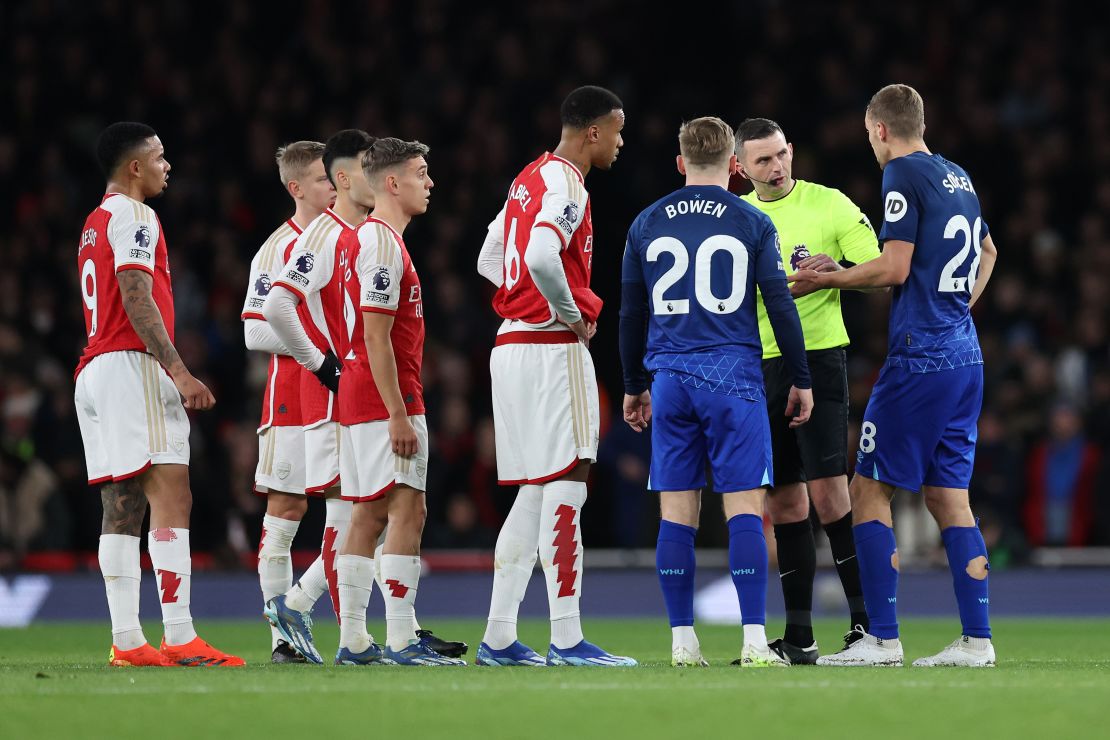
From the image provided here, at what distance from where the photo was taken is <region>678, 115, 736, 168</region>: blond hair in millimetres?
7492

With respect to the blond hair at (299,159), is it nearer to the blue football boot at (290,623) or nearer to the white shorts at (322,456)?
the white shorts at (322,456)

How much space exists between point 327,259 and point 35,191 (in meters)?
10.9

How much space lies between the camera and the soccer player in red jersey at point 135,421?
772cm

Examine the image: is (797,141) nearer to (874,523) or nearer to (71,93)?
(71,93)

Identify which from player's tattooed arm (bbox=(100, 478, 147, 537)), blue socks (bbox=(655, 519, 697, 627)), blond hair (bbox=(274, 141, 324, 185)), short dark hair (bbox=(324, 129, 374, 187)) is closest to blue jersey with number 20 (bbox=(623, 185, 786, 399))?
blue socks (bbox=(655, 519, 697, 627))

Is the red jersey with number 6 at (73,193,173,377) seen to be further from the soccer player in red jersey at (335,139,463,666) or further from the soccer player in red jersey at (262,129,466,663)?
the soccer player in red jersey at (335,139,463,666)

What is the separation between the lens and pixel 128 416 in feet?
25.5

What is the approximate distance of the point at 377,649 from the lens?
7785 mm

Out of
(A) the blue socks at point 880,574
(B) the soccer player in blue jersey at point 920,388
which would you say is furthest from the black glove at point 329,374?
(A) the blue socks at point 880,574

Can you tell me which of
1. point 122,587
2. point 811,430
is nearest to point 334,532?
point 122,587

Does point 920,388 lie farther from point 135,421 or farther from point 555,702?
point 135,421

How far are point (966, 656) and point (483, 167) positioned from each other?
12113 mm

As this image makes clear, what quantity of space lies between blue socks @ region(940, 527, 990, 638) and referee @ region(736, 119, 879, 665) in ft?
2.11

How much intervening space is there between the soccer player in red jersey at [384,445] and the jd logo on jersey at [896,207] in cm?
229
